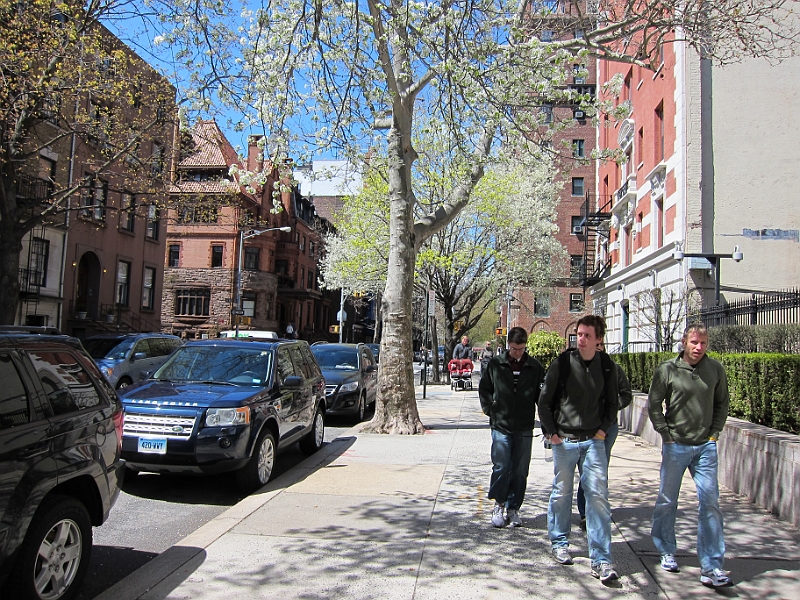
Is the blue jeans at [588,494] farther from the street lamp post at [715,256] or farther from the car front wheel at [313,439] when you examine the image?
the street lamp post at [715,256]

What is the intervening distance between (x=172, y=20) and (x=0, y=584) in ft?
21.5

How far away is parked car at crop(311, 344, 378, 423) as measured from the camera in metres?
12.8

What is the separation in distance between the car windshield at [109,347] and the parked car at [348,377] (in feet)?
16.7

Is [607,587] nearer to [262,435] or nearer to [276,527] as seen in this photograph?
[276,527]

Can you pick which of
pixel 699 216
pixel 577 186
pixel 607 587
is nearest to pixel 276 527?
pixel 607 587

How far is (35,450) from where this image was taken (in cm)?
355

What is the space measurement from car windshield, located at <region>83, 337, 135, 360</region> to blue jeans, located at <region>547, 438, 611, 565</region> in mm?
14229

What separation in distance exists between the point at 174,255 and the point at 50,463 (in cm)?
4956

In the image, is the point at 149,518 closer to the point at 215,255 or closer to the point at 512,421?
the point at 512,421

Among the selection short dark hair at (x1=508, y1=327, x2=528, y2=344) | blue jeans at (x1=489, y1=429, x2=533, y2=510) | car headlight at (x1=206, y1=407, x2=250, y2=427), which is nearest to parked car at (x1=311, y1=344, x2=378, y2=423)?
car headlight at (x1=206, y1=407, x2=250, y2=427)

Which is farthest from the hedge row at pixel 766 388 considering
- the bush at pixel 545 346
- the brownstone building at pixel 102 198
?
the bush at pixel 545 346

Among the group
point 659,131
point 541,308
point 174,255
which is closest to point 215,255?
point 174,255

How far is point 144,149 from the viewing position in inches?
1041

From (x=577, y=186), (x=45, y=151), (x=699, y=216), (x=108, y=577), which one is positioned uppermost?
(x=577, y=186)
